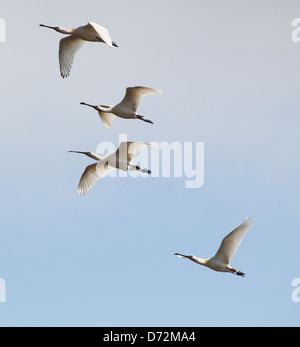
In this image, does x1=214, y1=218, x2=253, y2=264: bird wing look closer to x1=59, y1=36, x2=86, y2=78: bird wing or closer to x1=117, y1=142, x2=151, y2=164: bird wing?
x1=117, y1=142, x2=151, y2=164: bird wing

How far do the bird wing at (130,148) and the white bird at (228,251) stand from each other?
388 centimetres

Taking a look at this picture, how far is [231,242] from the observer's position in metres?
25.7

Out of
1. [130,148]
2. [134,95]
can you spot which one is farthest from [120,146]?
[134,95]

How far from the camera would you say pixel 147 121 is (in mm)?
27344

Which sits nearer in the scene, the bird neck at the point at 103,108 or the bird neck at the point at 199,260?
the bird neck at the point at 199,260

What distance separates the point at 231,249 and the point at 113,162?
499 cm

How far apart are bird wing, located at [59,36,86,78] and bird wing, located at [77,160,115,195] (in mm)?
3329

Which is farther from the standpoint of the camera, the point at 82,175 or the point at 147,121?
the point at 82,175

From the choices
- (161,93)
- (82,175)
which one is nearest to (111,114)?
(82,175)

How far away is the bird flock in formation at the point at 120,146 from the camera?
84.3ft

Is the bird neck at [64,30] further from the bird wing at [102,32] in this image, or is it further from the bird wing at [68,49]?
the bird wing at [102,32]

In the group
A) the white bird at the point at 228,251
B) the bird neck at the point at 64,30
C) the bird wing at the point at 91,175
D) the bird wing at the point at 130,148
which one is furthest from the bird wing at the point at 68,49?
the white bird at the point at 228,251

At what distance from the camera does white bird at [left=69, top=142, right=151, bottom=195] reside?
27.9m
